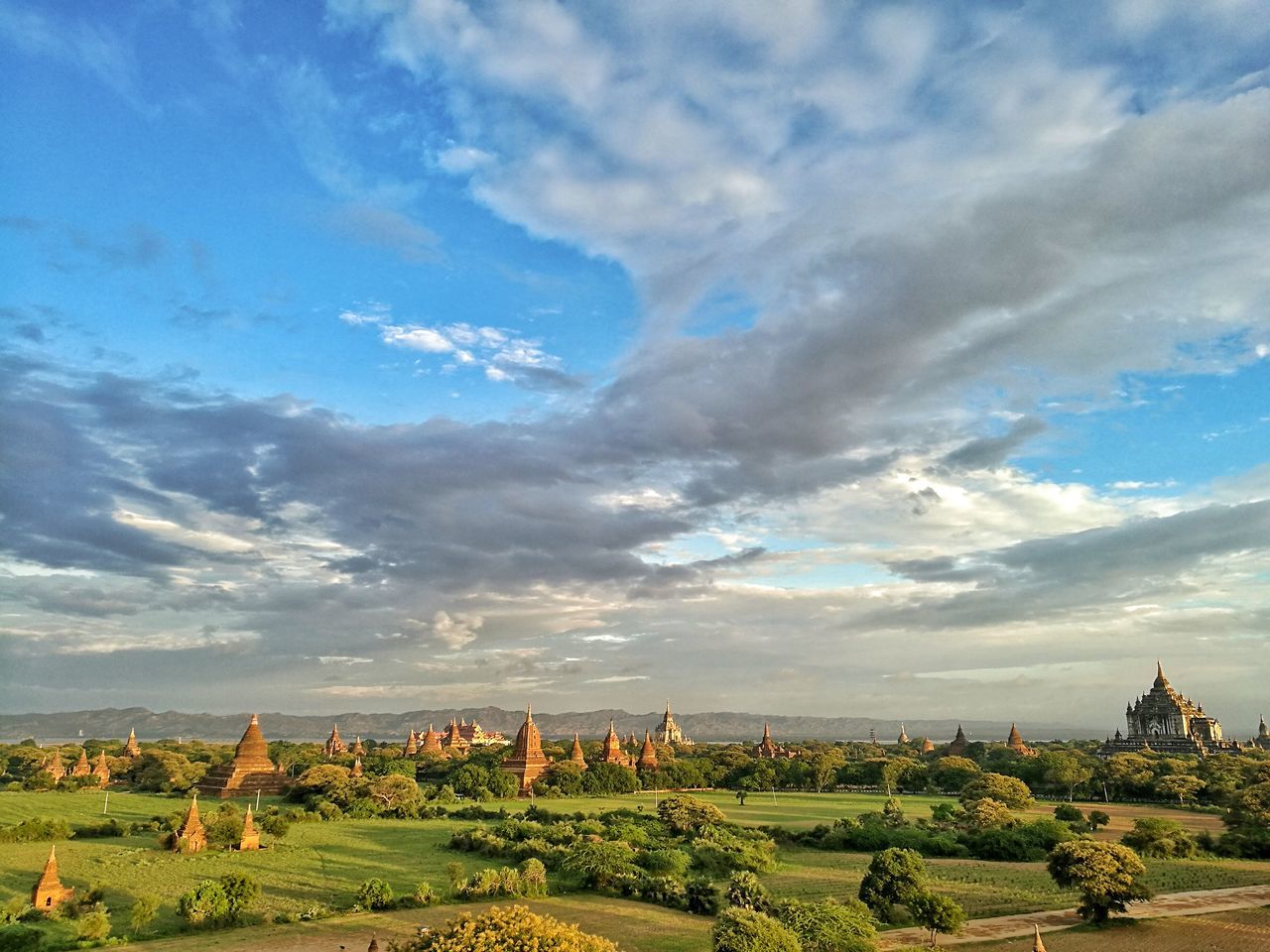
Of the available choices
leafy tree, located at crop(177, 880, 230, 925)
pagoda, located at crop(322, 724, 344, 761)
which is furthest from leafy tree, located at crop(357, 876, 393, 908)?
pagoda, located at crop(322, 724, 344, 761)

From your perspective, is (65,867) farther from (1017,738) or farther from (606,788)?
(1017,738)

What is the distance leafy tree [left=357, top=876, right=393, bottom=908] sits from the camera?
112 ft

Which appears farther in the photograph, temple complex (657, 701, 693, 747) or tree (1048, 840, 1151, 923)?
temple complex (657, 701, 693, 747)

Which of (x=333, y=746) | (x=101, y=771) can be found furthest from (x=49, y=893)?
(x=333, y=746)

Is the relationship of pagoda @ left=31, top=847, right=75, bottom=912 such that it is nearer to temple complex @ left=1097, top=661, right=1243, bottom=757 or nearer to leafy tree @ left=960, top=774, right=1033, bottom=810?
leafy tree @ left=960, top=774, right=1033, bottom=810

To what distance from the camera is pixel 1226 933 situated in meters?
30.1

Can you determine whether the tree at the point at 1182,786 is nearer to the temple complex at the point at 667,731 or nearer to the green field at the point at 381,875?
the green field at the point at 381,875

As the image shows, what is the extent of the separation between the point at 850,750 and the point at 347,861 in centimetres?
12779

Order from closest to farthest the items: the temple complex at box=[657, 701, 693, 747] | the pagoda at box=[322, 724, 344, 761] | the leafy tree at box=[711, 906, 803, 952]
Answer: the leafy tree at box=[711, 906, 803, 952] < the pagoda at box=[322, 724, 344, 761] < the temple complex at box=[657, 701, 693, 747]

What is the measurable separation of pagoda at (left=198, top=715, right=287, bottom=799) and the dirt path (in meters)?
55.6

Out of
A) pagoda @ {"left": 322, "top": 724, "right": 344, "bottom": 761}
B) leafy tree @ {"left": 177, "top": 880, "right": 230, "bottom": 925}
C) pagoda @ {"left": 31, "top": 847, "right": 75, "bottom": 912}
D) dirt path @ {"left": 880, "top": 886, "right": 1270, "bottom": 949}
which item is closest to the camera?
dirt path @ {"left": 880, "top": 886, "right": 1270, "bottom": 949}

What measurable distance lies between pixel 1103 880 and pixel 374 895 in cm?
2763

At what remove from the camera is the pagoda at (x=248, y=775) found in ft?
224

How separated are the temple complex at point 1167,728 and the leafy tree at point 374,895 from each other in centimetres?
11282
